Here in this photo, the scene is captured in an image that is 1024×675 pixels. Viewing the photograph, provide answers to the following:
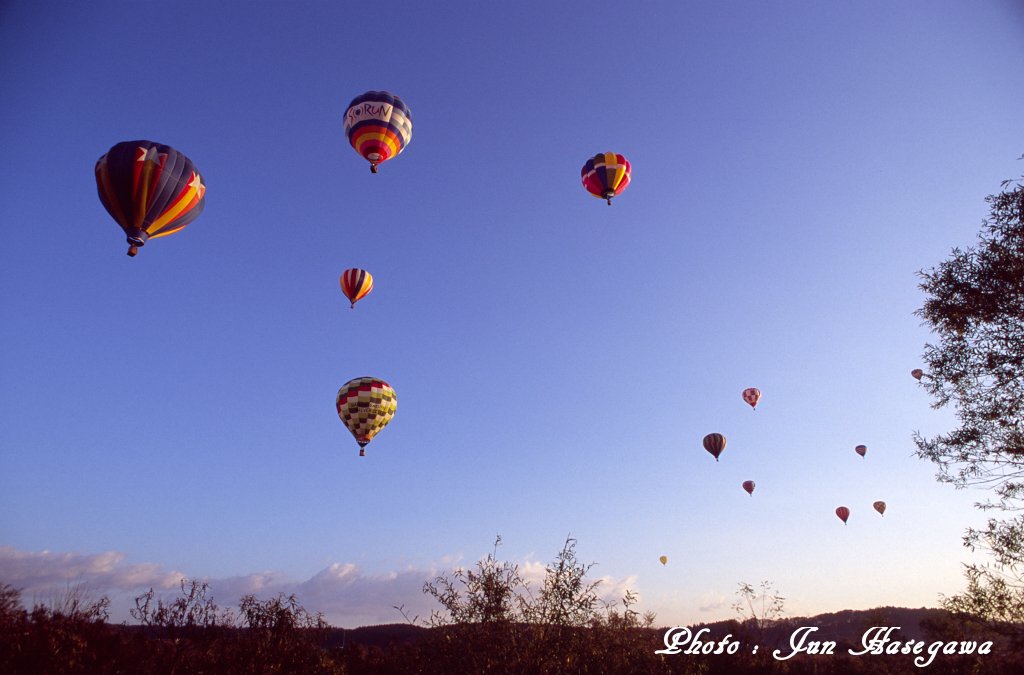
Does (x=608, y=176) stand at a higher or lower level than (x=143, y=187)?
higher

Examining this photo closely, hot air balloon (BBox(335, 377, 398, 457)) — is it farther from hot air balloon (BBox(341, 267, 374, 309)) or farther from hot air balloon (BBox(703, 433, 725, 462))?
hot air balloon (BBox(703, 433, 725, 462))

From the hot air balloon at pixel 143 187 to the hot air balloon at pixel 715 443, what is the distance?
41442mm

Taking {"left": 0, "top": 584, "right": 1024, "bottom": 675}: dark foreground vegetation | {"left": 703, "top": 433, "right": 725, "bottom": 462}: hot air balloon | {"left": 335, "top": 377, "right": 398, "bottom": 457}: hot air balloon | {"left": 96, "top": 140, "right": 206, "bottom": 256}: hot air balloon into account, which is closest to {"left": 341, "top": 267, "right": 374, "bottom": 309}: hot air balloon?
{"left": 335, "top": 377, "right": 398, "bottom": 457}: hot air balloon

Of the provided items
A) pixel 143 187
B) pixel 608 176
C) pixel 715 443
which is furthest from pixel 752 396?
pixel 143 187

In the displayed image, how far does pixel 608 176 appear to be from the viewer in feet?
120

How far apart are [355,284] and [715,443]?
31666 mm

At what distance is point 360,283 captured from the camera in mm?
39000

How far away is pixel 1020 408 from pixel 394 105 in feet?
100

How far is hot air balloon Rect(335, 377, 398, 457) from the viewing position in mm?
38031

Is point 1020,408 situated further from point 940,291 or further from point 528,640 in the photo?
point 528,640

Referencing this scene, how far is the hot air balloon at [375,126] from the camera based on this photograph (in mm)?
32125

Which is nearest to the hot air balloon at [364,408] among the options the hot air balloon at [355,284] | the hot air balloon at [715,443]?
the hot air balloon at [355,284]

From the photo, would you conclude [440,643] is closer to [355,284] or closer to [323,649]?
[323,649]

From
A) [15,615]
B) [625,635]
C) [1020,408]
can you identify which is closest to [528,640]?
[625,635]
